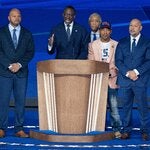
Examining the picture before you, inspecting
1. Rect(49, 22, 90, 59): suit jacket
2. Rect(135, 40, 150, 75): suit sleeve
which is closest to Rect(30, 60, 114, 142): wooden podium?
Rect(135, 40, 150, 75): suit sleeve

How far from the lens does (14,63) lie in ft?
31.4

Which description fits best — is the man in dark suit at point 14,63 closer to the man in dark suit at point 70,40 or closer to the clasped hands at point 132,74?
the man in dark suit at point 70,40

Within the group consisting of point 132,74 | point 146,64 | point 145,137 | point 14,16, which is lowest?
point 145,137

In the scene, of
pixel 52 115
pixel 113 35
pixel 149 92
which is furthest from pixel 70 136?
pixel 113 35

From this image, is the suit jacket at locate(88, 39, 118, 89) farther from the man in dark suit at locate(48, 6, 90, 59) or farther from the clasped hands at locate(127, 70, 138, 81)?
the clasped hands at locate(127, 70, 138, 81)

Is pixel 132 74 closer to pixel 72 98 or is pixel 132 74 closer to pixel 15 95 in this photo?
pixel 72 98

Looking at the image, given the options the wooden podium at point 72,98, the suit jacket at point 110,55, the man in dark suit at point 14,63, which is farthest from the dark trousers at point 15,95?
the suit jacket at point 110,55

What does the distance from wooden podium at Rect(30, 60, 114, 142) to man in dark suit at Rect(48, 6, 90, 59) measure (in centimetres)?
57

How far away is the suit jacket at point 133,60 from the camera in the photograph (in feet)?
31.2

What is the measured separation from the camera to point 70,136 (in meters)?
9.28

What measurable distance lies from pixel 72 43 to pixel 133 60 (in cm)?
82

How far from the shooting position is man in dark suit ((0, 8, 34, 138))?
957cm

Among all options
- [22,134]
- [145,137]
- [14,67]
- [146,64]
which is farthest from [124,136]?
[14,67]

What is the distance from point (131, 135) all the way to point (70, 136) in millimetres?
939
